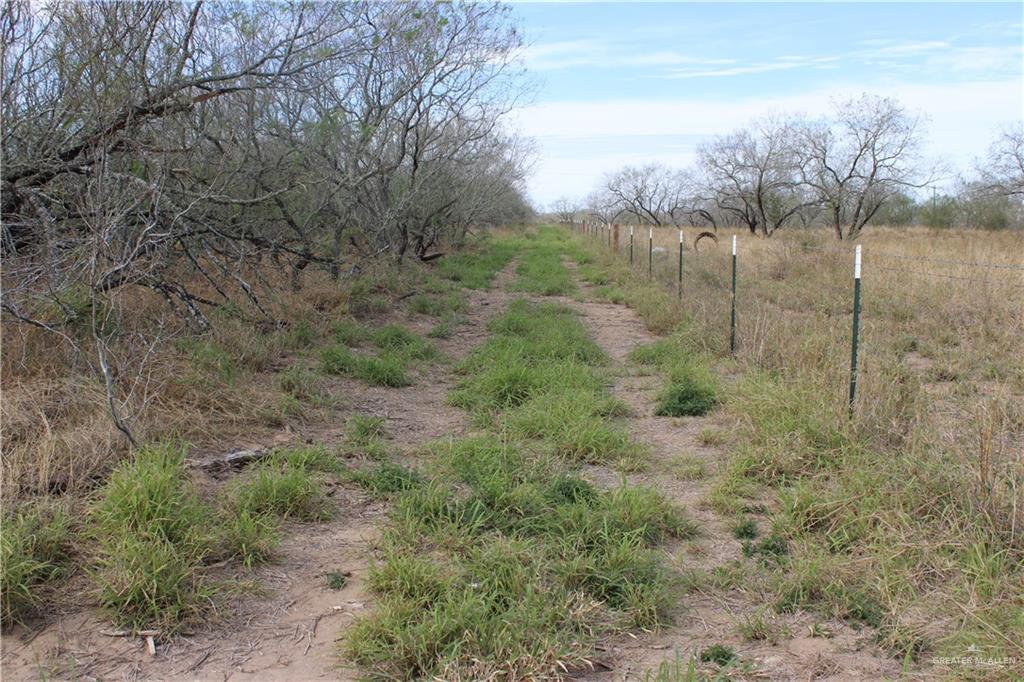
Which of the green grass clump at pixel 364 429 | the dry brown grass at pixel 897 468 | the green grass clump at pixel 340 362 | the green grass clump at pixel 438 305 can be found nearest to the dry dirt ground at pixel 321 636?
the dry brown grass at pixel 897 468

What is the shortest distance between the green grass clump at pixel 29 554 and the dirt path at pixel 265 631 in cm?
13

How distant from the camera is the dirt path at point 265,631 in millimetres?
2801

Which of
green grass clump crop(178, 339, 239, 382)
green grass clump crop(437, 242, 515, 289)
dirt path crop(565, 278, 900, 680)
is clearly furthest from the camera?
green grass clump crop(437, 242, 515, 289)

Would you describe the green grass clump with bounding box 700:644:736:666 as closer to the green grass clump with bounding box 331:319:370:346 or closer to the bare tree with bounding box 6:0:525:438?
the bare tree with bounding box 6:0:525:438

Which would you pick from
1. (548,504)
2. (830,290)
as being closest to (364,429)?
(548,504)

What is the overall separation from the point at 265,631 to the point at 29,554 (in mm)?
1083

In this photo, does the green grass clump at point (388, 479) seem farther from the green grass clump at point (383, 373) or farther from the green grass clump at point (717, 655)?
the green grass clump at point (383, 373)

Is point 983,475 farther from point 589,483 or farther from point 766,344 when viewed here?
point 766,344

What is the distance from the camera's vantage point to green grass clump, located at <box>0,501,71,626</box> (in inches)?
120

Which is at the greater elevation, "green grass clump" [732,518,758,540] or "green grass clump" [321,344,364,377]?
"green grass clump" [321,344,364,377]

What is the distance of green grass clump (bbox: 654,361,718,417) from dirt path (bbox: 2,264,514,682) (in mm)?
2846

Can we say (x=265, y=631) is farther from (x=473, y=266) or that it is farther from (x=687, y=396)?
(x=473, y=266)

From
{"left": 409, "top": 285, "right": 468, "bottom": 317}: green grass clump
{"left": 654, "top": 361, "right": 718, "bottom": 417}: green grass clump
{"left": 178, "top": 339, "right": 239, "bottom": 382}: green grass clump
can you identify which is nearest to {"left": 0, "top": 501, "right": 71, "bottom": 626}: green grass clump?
{"left": 178, "top": 339, "right": 239, "bottom": 382}: green grass clump

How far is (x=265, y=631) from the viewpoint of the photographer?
10.1 feet
